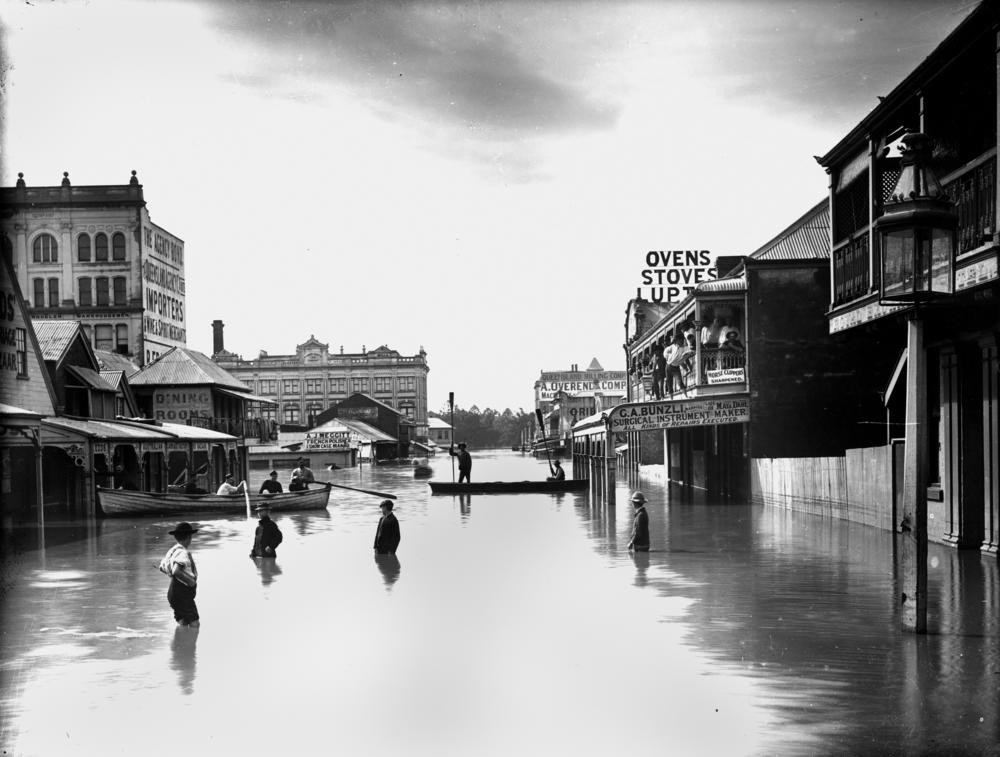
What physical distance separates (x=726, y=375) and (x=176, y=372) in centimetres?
3319

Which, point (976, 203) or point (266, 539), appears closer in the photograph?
point (976, 203)

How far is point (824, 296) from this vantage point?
32344 millimetres

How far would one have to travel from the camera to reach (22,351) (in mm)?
29922

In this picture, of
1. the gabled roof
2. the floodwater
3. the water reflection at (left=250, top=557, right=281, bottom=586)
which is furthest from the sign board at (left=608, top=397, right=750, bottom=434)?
the gabled roof

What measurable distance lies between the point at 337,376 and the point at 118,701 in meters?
131

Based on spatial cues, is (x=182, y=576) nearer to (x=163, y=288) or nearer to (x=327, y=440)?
(x=163, y=288)

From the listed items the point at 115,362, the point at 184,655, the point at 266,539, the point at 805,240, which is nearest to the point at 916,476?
the point at 184,655

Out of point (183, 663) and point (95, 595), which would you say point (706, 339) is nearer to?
point (95, 595)

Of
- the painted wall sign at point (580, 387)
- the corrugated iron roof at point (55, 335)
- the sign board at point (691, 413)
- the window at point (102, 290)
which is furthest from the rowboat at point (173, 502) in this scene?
the painted wall sign at point (580, 387)

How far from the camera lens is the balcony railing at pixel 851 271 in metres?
21.2

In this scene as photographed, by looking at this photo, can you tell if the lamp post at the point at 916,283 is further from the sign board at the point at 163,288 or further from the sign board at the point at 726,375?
the sign board at the point at 163,288

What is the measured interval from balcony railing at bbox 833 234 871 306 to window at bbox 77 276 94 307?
36541 mm

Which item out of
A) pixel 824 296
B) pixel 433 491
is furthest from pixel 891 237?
pixel 433 491

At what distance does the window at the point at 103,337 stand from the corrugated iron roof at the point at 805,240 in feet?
109
